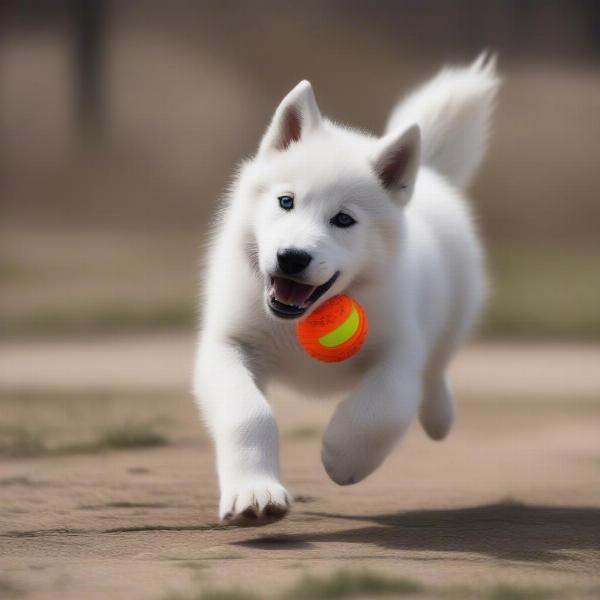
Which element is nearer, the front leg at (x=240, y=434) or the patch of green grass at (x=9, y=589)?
the patch of green grass at (x=9, y=589)

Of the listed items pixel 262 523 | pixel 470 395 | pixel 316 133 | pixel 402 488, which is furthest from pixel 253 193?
pixel 470 395

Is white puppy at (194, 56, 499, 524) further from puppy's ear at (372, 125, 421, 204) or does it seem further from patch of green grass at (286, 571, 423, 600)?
patch of green grass at (286, 571, 423, 600)

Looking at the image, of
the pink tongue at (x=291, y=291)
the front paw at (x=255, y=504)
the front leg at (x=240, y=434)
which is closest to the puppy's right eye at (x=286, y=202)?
the pink tongue at (x=291, y=291)

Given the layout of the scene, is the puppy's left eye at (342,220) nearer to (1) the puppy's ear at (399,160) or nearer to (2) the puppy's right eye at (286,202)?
(2) the puppy's right eye at (286,202)

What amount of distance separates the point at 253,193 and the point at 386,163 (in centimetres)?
41

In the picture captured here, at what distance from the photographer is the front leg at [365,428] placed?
3732 millimetres

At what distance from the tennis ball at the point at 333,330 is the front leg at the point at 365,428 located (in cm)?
13

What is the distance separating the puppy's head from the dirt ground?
0.72 m

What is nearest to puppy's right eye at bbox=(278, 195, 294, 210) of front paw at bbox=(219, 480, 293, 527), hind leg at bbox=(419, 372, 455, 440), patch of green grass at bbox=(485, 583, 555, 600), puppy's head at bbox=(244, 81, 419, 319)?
puppy's head at bbox=(244, 81, 419, 319)

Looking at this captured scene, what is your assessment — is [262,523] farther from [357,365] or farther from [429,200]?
[429,200]

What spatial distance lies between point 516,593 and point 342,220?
1268 mm

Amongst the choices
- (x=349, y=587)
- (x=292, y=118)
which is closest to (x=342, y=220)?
(x=292, y=118)

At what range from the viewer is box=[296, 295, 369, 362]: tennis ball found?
149 inches

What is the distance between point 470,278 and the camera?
4.96 metres
